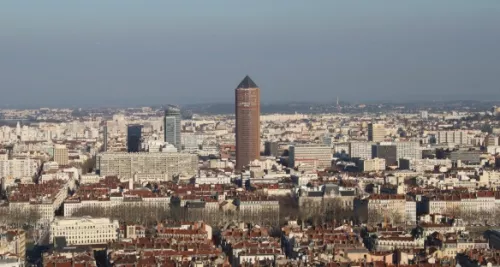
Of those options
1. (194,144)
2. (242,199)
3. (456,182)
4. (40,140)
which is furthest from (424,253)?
(40,140)

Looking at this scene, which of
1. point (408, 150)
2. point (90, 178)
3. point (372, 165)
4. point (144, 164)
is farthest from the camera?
point (408, 150)

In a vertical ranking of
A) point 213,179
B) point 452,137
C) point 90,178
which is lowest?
point 90,178

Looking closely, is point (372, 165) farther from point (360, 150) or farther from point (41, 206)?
point (41, 206)

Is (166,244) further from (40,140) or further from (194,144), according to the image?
(40,140)

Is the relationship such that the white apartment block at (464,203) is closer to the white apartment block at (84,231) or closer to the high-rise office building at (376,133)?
the white apartment block at (84,231)

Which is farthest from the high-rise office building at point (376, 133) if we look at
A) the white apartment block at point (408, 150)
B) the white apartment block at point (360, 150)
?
the white apartment block at point (408, 150)

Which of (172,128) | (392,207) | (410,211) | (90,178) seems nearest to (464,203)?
(410,211)
